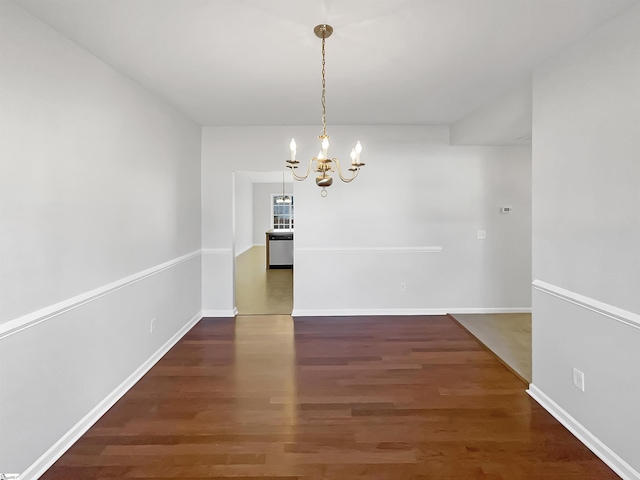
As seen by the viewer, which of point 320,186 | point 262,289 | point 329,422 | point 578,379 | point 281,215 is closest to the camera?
point 578,379

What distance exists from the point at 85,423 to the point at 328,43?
2.91 m

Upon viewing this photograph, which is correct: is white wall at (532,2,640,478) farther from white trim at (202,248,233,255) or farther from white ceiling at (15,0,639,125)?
white trim at (202,248,233,255)

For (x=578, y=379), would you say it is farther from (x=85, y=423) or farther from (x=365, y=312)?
(x=85, y=423)

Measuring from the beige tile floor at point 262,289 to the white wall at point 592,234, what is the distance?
10.2 ft

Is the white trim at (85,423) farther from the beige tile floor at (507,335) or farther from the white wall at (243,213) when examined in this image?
the white wall at (243,213)

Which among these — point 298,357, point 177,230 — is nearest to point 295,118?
point 177,230

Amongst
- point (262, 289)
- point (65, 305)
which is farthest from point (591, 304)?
point (262, 289)

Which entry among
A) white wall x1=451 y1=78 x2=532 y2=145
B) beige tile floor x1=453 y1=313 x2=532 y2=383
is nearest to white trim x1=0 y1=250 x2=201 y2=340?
beige tile floor x1=453 y1=313 x2=532 y2=383

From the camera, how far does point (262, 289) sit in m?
5.93

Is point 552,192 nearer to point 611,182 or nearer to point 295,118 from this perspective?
point 611,182

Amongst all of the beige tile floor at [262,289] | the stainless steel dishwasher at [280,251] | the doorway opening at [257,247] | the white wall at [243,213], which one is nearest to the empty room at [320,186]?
the beige tile floor at [262,289]

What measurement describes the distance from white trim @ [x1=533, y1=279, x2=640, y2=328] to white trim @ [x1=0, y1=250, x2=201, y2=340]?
3139 millimetres

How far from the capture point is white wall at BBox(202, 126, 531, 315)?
433 cm

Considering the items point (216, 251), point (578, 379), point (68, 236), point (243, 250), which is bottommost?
point (578, 379)
